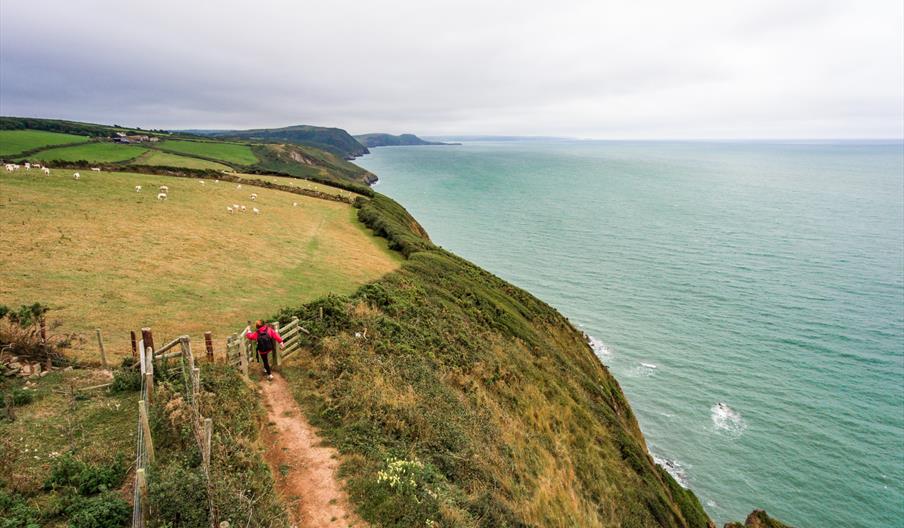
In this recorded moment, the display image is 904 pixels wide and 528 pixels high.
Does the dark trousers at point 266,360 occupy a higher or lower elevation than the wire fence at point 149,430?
lower

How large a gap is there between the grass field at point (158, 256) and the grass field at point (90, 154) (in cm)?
3835

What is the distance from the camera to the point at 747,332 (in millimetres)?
47125

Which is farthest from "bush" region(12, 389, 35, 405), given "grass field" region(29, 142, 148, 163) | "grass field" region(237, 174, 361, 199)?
"grass field" region(29, 142, 148, 163)

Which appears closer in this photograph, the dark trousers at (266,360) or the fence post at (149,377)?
the fence post at (149,377)

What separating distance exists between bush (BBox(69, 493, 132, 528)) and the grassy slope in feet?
17.3

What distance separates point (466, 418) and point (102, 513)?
39.5 feet

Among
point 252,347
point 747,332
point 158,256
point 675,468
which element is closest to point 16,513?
point 252,347

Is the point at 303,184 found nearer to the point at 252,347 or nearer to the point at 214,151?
the point at 252,347

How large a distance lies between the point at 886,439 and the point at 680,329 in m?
18.5

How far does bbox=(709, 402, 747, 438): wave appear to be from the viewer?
34312mm

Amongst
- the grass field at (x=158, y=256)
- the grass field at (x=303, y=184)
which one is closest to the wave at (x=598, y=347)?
the grass field at (x=158, y=256)

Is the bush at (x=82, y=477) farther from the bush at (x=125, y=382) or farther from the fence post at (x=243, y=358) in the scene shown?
the fence post at (x=243, y=358)

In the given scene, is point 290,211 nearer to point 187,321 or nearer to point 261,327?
point 187,321

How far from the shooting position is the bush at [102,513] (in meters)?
8.98
